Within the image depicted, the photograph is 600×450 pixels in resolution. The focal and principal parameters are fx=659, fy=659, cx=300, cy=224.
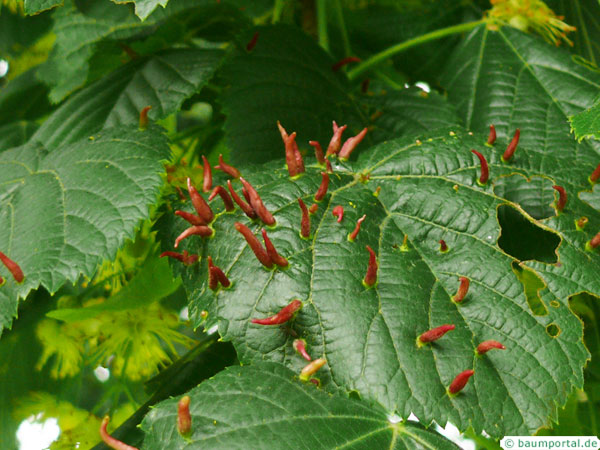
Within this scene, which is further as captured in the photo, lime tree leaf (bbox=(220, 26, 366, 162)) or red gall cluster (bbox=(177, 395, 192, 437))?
lime tree leaf (bbox=(220, 26, 366, 162))

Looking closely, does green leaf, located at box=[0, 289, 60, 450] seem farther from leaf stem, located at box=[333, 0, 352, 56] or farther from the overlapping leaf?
leaf stem, located at box=[333, 0, 352, 56]

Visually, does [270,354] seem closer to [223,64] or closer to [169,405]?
[169,405]

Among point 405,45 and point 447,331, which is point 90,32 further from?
point 447,331

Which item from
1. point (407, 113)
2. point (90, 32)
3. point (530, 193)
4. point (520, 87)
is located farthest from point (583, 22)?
point (90, 32)

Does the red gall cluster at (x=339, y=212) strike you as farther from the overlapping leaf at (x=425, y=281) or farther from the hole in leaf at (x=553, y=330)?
the hole in leaf at (x=553, y=330)

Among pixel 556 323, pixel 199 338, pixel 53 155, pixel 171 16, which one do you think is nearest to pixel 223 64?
pixel 171 16

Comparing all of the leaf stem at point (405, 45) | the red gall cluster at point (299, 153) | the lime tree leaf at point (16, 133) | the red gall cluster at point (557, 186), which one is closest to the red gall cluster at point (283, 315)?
the red gall cluster at point (299, 153)

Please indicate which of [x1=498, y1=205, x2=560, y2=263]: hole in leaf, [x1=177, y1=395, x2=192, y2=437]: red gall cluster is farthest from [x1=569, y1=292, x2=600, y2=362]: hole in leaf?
[x1=177, y1=395, x2=192, y2=437]: red gall cluster
